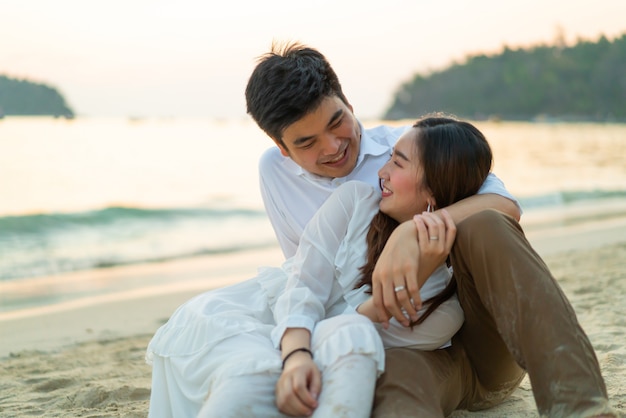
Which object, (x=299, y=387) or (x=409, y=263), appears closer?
(x=299, y=387)

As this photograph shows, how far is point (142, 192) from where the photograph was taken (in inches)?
541

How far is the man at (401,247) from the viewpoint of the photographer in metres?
2.04

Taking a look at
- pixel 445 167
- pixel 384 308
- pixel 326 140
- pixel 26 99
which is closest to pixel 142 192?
pixel 26 99

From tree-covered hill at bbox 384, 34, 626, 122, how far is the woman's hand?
56.0 meters

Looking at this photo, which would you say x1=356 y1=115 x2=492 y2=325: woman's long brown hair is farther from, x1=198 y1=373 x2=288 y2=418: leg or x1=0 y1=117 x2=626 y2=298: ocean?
x1=0 y1=117 x2=626 y2=298: ocean

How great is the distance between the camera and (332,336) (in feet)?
6.79

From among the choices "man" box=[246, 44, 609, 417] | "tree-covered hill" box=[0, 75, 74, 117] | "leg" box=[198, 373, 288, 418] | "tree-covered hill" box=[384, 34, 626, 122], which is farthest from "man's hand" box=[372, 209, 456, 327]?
"tree-covered hill" box=[384, 34, 626, 122]

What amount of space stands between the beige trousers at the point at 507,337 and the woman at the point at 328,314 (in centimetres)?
7

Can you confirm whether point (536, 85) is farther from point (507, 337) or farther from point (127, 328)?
point (507, 337)

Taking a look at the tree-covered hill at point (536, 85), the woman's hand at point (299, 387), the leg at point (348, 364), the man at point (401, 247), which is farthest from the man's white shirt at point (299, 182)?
the tree-covered hill at point (536, 85)

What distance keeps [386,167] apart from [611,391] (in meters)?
1.25

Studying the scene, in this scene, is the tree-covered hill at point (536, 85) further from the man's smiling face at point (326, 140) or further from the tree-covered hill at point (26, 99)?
the man's smiling face at point (326, 140)

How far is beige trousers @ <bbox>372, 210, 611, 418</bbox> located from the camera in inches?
77.4

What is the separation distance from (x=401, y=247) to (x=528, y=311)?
40 centimetres
